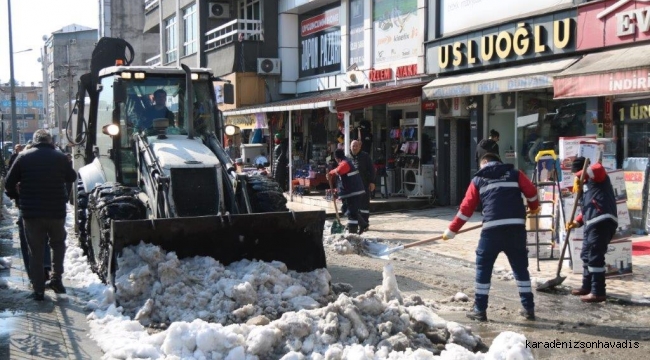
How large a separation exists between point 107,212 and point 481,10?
34.1 ft

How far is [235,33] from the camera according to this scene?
25547mm

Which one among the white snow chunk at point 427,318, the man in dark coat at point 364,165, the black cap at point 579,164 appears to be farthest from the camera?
the man in dark coat at point 364,165

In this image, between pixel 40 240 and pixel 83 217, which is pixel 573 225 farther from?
pixel 83 217

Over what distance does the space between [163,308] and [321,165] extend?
14611mm

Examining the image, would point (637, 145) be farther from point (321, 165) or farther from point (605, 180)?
point (321, 165)

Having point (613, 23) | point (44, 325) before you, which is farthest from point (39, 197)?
point (613, 23)

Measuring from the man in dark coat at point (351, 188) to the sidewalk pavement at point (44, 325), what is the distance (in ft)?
18.0

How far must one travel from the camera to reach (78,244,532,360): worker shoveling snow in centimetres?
593

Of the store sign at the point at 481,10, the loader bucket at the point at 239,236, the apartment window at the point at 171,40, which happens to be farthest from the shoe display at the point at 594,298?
the apartment window at the point at 171,40

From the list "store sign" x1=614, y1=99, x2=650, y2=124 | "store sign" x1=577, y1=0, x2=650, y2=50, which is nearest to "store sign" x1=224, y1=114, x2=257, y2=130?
"store sign" x1=577, y1=0, x2=650, y2=50

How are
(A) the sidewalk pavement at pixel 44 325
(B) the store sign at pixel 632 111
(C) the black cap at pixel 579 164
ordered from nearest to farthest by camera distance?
(A) the sidewalk pavement at pixel 44 325, (C) the black cap at pixel 579 164, (B) the store sign at pixel 632 111

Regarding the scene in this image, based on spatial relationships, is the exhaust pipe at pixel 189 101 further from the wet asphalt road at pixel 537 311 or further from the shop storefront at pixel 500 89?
the shop storefront at pixel 500 89

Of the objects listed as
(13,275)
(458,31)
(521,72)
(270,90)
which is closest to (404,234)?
(521,72)

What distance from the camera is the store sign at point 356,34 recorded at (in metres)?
21.0
